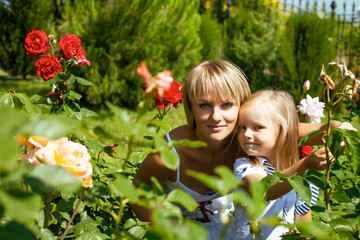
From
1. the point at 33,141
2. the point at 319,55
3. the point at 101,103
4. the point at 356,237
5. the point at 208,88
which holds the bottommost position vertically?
the point at 101,103

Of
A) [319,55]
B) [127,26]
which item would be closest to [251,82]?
[319,55]

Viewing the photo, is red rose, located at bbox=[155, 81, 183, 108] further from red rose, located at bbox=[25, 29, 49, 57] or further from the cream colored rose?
the cream colored rose

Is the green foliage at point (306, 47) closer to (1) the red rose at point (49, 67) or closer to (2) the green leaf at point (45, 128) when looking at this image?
(1) the red rose at point (49, 67)

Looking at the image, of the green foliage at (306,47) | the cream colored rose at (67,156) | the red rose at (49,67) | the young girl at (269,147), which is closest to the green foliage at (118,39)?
the green foliage at (306,47)

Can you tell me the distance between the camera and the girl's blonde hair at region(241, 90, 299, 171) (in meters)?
1.69

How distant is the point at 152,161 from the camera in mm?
1701

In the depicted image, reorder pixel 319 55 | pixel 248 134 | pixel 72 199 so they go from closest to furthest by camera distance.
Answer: pixel 72 199
pixel 248 134
pixel 319 55

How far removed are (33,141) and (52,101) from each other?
43.2 inches

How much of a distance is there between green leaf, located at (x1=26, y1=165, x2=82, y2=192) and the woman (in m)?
1.08

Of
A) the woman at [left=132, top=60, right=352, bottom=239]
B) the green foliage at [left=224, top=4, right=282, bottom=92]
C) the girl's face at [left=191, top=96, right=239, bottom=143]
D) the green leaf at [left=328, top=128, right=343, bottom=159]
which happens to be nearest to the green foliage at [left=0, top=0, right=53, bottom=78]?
the green foliage at [left=224, top=4, right=282, bottom=92]

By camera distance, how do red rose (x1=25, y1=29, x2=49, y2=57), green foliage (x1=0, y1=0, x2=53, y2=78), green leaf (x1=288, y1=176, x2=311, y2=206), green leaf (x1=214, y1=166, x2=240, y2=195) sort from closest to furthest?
green leaf (x1=214, y1=166, x2=240, y2=195) < green leaf (x1=288, y1=176, x2=311, y2=206) < red rose (x1=25, y1=29, x2=49, y2=57) < green foliage (x1=0, y1=0, x2=53, y2=78)

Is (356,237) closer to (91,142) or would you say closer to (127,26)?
(91,142)

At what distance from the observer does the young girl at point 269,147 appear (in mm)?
1639

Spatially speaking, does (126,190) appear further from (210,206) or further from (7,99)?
(210,206)
